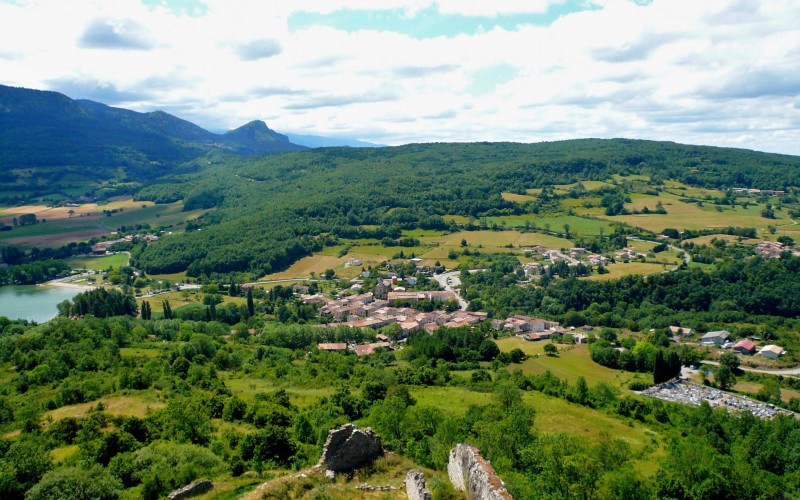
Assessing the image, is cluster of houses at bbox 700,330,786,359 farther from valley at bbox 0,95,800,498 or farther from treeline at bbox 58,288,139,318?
treeline at bbox 58,288,139,318

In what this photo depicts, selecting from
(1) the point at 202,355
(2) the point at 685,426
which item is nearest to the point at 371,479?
(2) the point at 685,426

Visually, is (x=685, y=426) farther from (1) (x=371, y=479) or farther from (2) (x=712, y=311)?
(2) (x=712, y=311)

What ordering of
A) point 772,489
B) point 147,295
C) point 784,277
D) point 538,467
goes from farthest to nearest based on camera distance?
point 147,295
point 784,277
point 772,489
point 538,467

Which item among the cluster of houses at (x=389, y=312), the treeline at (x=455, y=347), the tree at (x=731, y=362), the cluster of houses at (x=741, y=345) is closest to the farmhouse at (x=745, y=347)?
the cluster of houses at (x=741, y=345)

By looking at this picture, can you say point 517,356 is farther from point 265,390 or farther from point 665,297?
point 665,297

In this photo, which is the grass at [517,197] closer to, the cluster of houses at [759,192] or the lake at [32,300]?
the cluster of houses at [759,192]

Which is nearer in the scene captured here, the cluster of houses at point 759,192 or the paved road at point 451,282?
the paved road at point 451,282

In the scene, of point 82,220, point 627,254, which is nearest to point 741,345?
point 627,254

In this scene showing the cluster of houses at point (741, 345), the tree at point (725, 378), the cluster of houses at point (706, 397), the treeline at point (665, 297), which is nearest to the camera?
the cluster of houses at point (706, 397)
